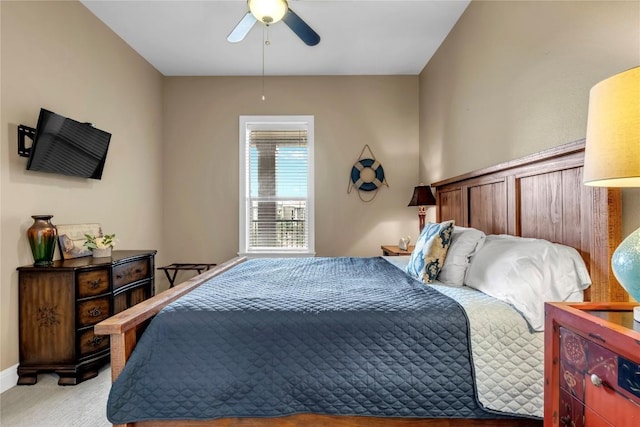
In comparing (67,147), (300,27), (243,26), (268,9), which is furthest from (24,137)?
(300,27)

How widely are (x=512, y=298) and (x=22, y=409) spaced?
2678 mm

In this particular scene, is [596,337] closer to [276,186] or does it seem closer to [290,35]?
[290,35]

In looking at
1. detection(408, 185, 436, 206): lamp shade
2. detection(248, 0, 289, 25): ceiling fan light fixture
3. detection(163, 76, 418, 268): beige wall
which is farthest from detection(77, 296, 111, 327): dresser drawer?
detection(408, 185, 436, 206): lamp shade

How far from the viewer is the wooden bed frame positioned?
1320 mm

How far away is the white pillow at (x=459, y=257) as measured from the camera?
1.82 meters

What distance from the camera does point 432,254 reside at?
1.91 metres

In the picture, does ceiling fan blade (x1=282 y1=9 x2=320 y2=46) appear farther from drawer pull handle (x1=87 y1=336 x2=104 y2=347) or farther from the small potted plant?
drawer pull handle (x1=87 y1=336 x2=104 y2=347)

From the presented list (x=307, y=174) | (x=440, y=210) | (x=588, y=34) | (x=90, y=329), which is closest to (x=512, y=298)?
(x=588, y=34)

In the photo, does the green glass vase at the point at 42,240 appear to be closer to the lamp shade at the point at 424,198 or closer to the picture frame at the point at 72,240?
the picture frame at the point at 72,240

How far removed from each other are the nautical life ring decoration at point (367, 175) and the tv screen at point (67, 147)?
103 inches

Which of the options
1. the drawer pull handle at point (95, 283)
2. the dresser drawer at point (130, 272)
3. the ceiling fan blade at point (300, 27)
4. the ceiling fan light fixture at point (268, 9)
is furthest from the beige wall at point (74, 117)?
the ceiling fan blade at point (300, 27)

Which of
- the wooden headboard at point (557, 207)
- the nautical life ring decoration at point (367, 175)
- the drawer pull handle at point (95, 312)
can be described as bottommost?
the drawer pull handle at point (95, 312)

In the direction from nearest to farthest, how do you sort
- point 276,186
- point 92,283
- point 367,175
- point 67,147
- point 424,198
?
point 92,283
point 67,147
point 424,198
point 367,175
point 276,186

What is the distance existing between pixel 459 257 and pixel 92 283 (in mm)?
2401
